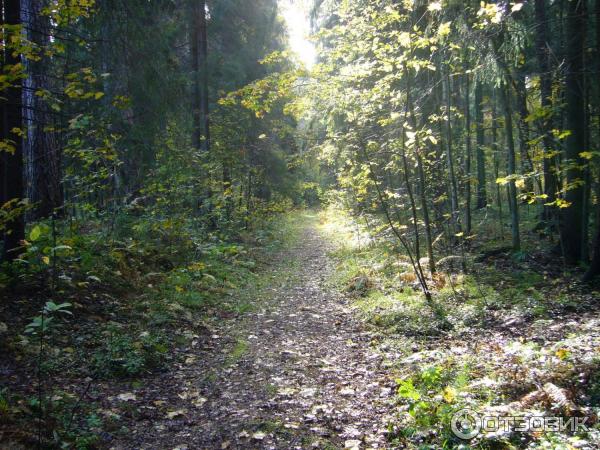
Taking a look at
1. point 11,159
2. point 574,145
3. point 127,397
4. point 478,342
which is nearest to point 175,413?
point 127,397

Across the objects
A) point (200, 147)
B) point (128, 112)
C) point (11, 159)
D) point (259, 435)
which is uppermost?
point (128, 112)

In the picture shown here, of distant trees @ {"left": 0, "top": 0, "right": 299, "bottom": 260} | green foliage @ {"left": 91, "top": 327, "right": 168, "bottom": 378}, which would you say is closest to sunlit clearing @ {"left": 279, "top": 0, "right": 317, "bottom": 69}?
distant trees @ {"left": 0, "top": 0, "right": 299, "bottom": 260}

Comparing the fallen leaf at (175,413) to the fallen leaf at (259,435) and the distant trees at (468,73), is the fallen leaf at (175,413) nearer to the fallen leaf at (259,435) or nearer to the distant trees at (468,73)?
the fallen leaf at (259,435)

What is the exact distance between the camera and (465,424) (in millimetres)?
3469

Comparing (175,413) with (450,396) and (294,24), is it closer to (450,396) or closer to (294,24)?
(450,396)

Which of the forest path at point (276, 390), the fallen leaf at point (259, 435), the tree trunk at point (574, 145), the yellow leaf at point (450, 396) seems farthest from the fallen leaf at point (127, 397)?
the tree trunk at point (574, 145)

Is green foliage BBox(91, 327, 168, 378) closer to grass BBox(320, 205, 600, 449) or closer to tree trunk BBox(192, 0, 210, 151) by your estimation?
grass BBox(320, 205, 600, 449)

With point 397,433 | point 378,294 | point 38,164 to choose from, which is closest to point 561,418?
point 397,433

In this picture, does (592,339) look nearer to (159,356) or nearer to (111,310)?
(159,356)

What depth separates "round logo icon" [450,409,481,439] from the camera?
11.0 ft

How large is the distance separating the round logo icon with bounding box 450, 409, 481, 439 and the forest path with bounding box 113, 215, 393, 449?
73 centimetres

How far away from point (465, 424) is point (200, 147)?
1370cm

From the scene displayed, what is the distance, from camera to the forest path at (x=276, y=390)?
3.93 meters

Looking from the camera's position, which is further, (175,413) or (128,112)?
(128,112)
